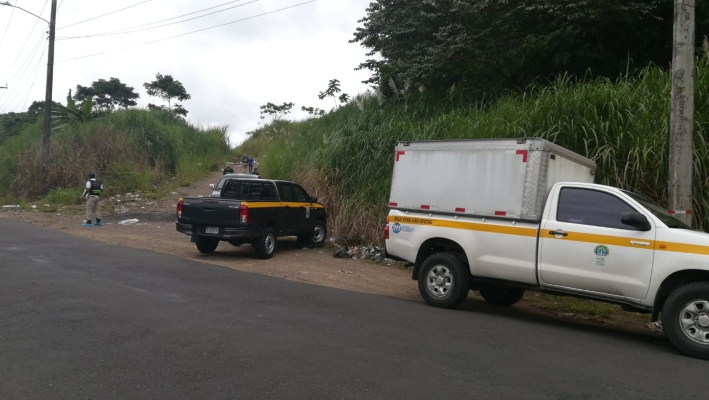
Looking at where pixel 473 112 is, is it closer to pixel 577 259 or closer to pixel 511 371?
pixel 577 259

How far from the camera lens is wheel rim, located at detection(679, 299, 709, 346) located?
20.3 feet

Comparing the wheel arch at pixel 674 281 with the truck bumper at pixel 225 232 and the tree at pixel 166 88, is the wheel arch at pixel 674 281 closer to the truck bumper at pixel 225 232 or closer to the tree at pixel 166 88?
→ the truck bumper at pixel 225 232

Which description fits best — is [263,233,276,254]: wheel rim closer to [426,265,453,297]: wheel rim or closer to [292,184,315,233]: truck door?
[292,184,315,233]: truck door

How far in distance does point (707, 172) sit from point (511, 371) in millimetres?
6823

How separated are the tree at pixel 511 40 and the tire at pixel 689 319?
8.33 m

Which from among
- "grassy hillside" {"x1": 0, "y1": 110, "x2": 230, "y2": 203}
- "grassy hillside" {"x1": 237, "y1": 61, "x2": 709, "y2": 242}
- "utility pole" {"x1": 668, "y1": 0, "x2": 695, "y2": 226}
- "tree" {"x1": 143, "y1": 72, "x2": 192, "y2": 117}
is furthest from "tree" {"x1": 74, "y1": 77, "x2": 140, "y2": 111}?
"utility pole" {"x1": 668, "y1": 0, "x2": 695, "y2": 226}

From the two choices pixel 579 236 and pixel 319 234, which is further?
pixel 319 234

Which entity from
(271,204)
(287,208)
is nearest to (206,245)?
(271,204)

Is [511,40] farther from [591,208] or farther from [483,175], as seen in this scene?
[591,208]

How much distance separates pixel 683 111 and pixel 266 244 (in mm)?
8500

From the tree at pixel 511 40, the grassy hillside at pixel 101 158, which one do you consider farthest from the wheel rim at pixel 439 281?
the grassy hillside at pixel 101 158

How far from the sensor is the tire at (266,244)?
12.8 meters

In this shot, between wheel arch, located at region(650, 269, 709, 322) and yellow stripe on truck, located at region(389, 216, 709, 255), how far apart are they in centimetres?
28

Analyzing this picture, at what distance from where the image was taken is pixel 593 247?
709 cm
